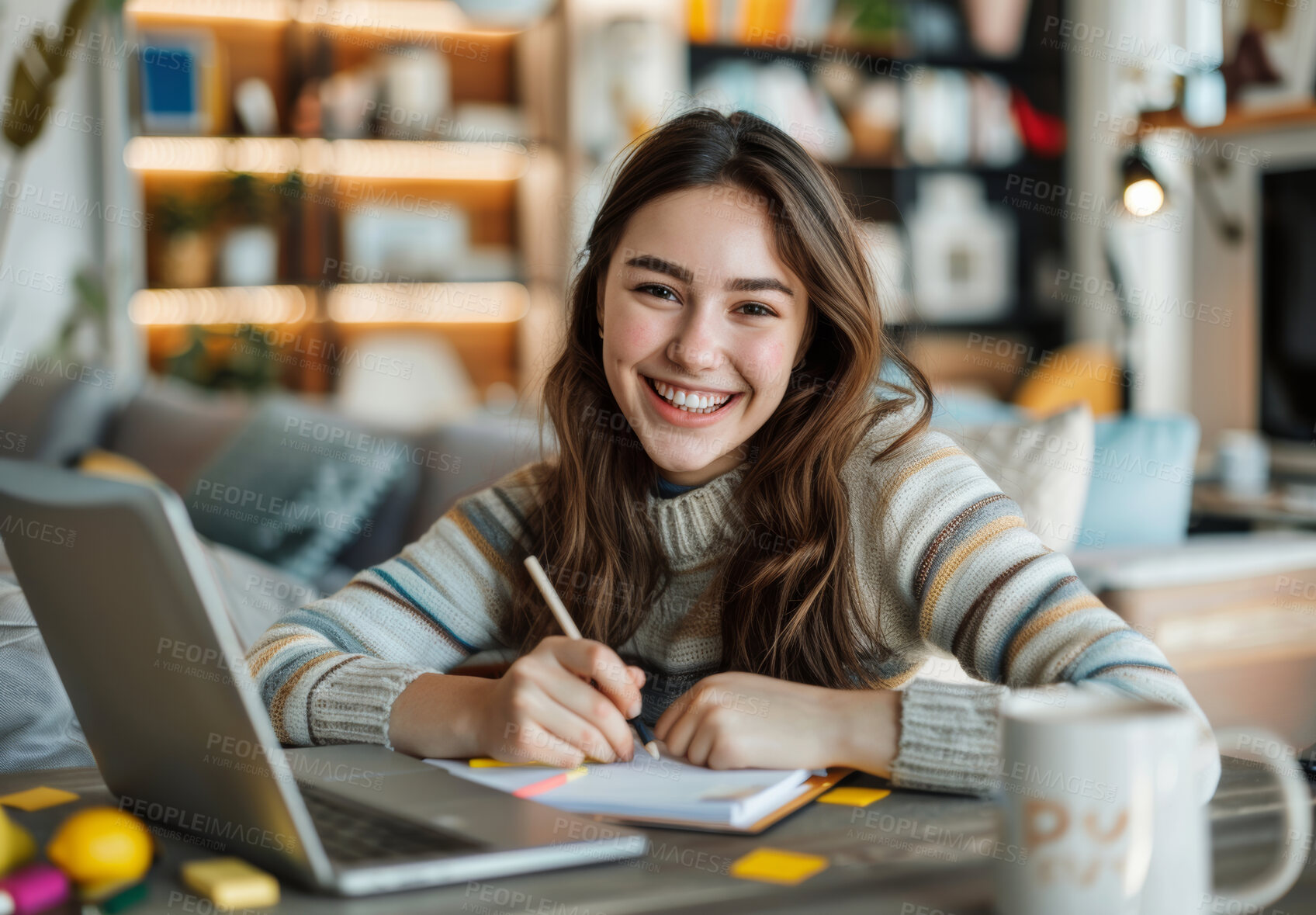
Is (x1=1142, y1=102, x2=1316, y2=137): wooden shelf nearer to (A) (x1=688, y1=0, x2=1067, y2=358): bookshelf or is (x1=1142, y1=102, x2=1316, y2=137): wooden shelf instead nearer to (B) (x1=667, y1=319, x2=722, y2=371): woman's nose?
(A) (x1=688, y1=0, x2=1067, y2=358): bookshelf

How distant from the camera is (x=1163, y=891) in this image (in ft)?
1.81

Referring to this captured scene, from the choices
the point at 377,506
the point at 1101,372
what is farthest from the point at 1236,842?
the point at 1101,372

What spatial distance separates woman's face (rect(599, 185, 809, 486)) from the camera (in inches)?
43.9

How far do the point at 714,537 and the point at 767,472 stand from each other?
0.08 metres

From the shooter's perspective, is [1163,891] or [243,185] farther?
[243,185]

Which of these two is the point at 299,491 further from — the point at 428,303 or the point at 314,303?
the point at 428,303

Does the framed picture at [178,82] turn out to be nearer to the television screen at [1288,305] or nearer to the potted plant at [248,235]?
the potted plant at [248,235]

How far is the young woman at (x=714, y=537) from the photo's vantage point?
0.93 metres

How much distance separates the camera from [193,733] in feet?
2.10

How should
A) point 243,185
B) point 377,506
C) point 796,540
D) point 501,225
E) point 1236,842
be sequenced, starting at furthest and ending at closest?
point 501,225, point 243,185, point 377,506, point 796,540, point 1236,842

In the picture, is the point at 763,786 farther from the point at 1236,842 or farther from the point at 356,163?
the point at 356,163

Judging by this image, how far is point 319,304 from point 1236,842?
3.91m

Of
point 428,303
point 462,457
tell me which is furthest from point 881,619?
point 428,303

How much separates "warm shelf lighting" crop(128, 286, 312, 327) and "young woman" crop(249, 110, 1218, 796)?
10.5 feet
